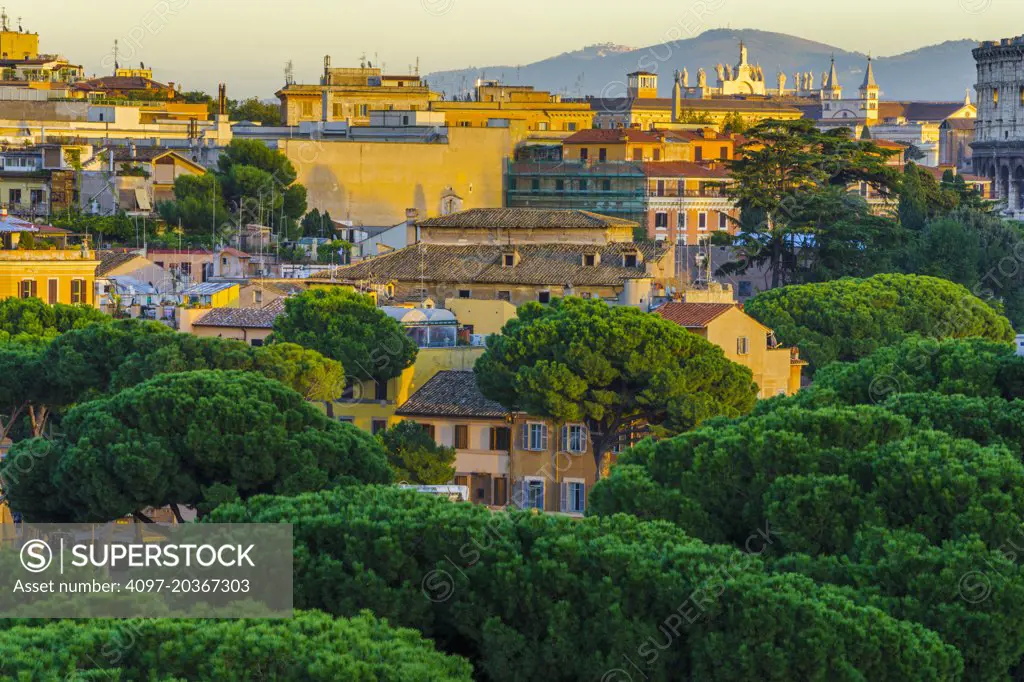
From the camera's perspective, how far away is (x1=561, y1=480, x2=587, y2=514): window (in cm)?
4531

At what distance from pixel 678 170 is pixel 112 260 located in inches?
1064

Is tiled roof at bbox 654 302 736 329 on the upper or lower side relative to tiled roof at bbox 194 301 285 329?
upper

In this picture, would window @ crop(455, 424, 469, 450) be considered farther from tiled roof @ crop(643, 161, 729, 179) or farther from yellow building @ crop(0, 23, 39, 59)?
yellow building @ crop(0, 23, 39, 59)

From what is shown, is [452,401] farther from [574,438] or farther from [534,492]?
[534,492]

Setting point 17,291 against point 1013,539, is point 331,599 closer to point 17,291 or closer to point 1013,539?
point 1013,539

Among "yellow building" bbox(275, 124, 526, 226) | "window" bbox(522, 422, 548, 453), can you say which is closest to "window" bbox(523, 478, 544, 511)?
"window" bbox(522, 422, 548, 453)

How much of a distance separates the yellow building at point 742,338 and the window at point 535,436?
12.3 feet

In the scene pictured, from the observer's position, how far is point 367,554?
86.1 feet

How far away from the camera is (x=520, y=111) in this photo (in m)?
108

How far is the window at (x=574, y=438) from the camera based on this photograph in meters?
46.1

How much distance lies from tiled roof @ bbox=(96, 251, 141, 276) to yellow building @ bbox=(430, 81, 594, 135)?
103 ft

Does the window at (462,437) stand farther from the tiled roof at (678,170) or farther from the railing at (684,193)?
the tiled roof at (678,170)

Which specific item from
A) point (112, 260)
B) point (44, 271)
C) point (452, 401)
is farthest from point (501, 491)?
point (112, 260)

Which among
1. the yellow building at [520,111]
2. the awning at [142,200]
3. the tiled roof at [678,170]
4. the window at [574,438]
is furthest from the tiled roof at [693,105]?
the window at [574,438]
